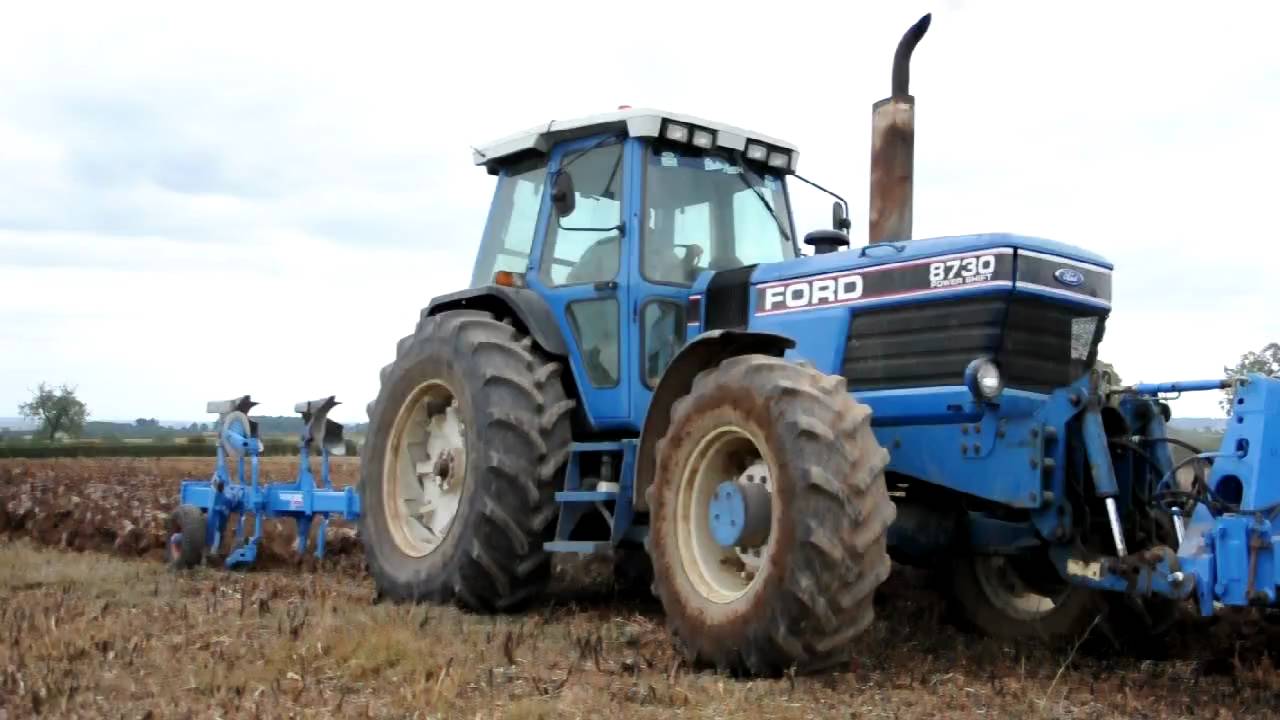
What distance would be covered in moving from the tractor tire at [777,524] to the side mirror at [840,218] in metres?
2.43

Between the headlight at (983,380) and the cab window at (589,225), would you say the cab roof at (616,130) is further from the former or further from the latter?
the headlight at (983,380)

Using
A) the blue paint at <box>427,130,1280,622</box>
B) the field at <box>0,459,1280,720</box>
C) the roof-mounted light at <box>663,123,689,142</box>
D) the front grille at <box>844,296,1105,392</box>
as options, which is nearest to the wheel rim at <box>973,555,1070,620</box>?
the field at <box>0,459,1280,720</box>

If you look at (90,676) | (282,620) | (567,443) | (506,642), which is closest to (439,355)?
(567,443)

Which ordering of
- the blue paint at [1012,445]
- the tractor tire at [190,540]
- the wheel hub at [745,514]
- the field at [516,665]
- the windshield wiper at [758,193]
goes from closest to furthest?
the field at [516,665], the blue paint at [1012,445], the wheel hub at [745,514], the windshield wiper at [758,193], the tractor tire at [190,540]

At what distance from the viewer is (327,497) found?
9.02 m

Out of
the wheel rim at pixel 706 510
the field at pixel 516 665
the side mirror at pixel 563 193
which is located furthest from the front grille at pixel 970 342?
the side mirror at pixel 563 193

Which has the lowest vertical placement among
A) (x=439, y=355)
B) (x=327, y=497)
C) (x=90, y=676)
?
(x=90, y=676)

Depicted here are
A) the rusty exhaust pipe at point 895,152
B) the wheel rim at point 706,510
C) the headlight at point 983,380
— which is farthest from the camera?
the rusty exhaust pipe at point 895,152

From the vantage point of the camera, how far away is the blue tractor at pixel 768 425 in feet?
16.7

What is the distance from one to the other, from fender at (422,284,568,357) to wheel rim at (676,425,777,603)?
1.75 m

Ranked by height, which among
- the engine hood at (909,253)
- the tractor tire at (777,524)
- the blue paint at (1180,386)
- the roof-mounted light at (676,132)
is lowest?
the tractor tire at (777,524)

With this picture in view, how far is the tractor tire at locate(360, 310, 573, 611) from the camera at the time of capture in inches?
275

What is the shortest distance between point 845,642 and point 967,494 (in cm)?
154

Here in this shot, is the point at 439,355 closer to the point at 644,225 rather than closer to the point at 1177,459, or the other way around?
the point at 644,225
